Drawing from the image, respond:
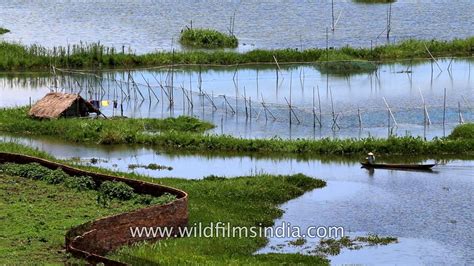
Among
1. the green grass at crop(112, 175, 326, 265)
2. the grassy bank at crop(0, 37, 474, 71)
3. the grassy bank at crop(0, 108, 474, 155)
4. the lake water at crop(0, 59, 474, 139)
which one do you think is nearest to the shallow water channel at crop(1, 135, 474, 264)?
the green grass at crop(112, 175, 326, 265)

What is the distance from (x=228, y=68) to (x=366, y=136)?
17.4m

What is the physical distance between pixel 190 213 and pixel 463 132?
1411 centimetres

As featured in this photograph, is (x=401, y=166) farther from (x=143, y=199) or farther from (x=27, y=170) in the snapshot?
(x=27, y=170)

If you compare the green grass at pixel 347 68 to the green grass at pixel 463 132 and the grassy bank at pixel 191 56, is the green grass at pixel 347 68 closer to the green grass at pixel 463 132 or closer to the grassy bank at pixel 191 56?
the grassy bank at pixel 191 56

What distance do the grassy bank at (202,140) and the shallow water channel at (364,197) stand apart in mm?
566

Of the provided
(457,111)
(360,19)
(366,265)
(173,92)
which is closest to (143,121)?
(173,92)

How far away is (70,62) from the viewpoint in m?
54.4

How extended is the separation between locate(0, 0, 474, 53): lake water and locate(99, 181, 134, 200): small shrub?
34.5 metres

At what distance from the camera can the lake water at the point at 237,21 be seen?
67.2m

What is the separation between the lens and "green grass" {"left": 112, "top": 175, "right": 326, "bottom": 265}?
77.0 feet

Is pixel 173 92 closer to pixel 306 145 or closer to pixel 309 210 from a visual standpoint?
pixel 306 145

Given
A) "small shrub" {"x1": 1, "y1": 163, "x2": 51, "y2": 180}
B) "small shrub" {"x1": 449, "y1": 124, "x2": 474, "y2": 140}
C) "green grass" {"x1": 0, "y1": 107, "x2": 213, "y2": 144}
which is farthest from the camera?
"green grass" {"x1": 0, "y1": 107, "x2": 213, "y2": 144}

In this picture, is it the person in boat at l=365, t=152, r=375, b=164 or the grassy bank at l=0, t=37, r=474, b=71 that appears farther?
the grassy bank at l=0, t=37, r=474, b=71

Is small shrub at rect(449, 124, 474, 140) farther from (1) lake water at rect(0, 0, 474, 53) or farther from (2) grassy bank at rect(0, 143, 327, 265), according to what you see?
(1) lake water at rect(0, 0, 474, 53)
